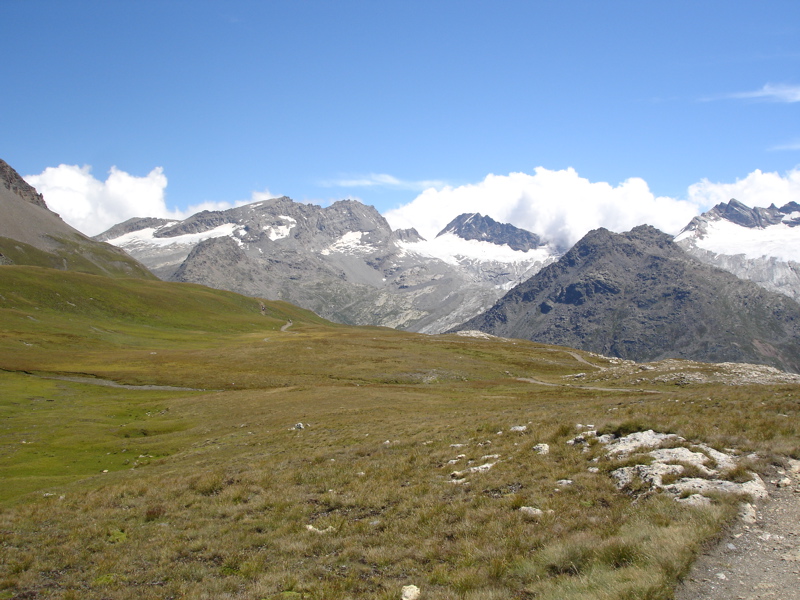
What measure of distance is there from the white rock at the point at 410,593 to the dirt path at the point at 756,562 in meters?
5.47

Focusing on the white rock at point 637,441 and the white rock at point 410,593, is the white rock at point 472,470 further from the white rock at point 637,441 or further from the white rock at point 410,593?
the white rock at point 410,593

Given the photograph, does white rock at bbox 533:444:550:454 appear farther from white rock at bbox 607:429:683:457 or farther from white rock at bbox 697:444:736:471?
white rock at bbox 697:444:736:471

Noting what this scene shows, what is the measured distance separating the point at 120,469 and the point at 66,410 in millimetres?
30200

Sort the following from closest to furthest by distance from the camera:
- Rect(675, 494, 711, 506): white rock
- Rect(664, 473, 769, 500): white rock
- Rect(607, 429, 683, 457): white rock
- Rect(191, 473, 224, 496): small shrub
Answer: Rect(675, 494, 711, 506): white rock < Rect(664, 473, 769, 500): white rock < Rect(607, 429, 683, 457): white rock < Rect(191, 473, 224, 496): small shrub

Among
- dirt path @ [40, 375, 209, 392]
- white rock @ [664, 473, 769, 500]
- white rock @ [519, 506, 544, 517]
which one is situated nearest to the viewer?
white rock @ [664, 473, 769, 500]

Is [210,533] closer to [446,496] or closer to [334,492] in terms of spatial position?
[334,492]

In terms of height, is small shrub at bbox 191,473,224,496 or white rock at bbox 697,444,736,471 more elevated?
white rock at bbox 697,444,736,471

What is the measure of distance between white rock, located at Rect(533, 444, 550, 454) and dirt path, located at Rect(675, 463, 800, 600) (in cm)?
886

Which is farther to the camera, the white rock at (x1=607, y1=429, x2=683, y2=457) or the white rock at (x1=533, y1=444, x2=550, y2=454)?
the white rock at (x1=533, y1=444, x2=550, y2=454)

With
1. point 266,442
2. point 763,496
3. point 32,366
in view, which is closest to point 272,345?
point 32,366

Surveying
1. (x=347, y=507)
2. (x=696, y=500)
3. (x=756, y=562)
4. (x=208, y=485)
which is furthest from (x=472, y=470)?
(x=208, y=485)

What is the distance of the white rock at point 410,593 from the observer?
10969 millimetres

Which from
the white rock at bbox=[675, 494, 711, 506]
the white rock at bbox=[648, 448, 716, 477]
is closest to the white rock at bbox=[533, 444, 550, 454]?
the white rock at bbox=[648, 448, 716, 477]

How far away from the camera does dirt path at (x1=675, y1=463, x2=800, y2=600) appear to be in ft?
30.6
